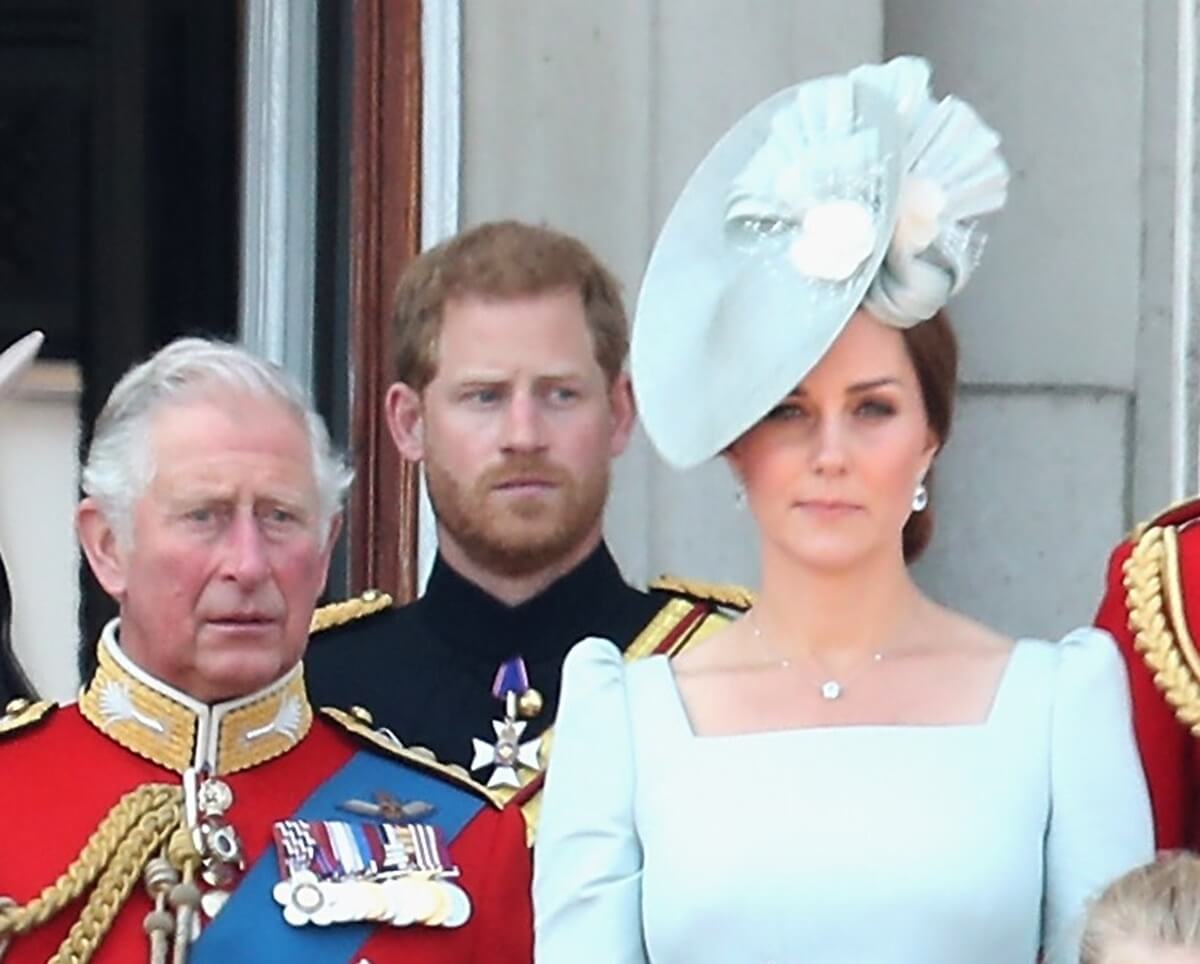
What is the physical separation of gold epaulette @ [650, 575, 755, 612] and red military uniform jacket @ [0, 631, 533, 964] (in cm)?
45

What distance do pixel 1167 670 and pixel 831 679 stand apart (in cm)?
30

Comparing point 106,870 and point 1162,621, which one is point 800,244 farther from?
point 106,870

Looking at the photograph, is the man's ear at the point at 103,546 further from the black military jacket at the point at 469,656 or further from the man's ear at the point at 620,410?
the man's ear at the point at 620,410

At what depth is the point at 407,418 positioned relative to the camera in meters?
3.25

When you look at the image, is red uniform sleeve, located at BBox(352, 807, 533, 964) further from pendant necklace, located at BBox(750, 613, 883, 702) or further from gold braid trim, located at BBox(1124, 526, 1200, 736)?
gold braid trim, located at BBox(1124, 526, 1200, 736)

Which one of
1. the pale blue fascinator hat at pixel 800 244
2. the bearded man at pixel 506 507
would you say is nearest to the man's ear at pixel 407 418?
the bearded man at pixel 506 507

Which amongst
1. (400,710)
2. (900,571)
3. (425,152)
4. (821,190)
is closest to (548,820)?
(900,571)

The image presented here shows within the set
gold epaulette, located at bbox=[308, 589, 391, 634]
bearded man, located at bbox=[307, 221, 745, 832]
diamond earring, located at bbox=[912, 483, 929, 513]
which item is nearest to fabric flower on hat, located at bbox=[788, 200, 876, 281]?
diamond earring, located at bbox=[912, 483, 929, 513]

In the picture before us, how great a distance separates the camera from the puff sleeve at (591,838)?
2.39 meters

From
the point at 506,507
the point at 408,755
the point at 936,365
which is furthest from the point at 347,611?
the point at 936,365

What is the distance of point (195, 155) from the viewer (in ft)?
12.9

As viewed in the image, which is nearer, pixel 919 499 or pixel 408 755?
pixel 919 499

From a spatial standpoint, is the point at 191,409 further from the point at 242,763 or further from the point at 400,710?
the point at 400,710

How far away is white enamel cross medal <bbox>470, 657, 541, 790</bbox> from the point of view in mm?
3111
